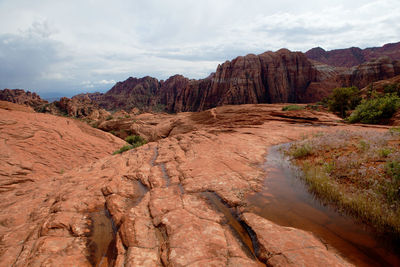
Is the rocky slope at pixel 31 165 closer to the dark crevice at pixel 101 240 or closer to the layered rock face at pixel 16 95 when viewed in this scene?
the dark crevice at pixel 101 240

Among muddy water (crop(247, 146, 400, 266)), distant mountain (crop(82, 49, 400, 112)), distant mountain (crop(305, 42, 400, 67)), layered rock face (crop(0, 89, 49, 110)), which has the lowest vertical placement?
muddy water (crop(247, 146, 400, 266))

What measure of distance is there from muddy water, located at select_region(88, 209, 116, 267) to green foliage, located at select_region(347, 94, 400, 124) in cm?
1350

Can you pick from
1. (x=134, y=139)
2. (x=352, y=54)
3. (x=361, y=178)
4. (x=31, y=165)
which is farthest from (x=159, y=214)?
(x=352, y=54)

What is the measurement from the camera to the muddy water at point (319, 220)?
6.88 ft

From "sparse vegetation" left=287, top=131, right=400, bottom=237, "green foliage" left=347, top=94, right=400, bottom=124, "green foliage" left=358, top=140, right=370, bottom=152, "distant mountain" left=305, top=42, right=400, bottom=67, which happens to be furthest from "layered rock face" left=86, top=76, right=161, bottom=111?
"distant mountain" left=305, top=42, right=400, bottom=67

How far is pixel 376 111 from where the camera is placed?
1080 cm

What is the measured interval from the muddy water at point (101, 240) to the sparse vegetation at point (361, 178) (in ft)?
12.1

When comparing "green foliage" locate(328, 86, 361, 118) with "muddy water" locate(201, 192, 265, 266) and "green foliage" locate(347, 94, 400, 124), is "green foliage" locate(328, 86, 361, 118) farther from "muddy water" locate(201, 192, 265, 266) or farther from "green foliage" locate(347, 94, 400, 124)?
"muddy water" locate(201, 192, 265, 266)

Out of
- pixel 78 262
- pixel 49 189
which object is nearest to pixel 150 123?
pixel 49 189

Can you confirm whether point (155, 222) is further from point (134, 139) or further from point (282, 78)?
point (282, 78)

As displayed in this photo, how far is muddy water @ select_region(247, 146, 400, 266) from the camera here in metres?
2.10

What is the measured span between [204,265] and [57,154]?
34.4ft

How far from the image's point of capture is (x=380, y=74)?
5294 cm

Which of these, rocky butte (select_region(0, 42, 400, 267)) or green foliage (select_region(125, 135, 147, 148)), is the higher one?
rocky butte (select_region(0, 42, 400, 267))
